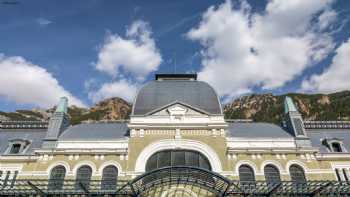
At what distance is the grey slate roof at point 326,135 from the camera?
26.5 metres

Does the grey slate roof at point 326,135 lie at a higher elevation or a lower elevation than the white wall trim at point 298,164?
higher

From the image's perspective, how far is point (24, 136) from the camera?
28.3 meters

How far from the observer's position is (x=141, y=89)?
28.2 metres

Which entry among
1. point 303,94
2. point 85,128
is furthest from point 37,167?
point 303,94

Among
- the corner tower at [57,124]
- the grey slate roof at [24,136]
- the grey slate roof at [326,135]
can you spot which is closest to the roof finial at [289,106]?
the grey slate roof at [326,135]

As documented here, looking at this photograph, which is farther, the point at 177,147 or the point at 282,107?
the point at 282,107

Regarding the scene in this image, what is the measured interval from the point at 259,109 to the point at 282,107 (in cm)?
1130

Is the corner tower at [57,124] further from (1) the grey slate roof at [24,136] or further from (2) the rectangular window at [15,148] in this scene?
(2) the rectangular window at [15,148]

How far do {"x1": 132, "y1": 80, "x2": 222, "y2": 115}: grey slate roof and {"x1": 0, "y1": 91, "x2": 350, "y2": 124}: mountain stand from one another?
81.1 meters

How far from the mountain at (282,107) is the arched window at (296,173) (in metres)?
80.6

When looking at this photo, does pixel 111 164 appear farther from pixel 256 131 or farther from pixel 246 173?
pixel 256 131

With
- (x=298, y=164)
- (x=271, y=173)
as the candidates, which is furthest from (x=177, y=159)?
(x=298, y=164)

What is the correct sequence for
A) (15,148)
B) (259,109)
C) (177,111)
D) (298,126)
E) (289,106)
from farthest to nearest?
1. (259,109)
2. (289,106)
3. (15,148)
4. (298,126)
5. (177,111)

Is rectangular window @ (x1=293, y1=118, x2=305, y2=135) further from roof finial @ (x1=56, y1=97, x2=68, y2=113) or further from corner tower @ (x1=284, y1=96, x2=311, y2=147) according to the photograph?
roof finial @ (x1=56, y1=97, x2=68, y2=113)
